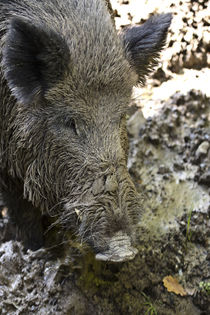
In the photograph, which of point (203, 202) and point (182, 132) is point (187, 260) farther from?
point (182, 132)

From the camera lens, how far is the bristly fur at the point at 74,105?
2.85 m

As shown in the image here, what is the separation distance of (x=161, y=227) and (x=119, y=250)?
1523 mm

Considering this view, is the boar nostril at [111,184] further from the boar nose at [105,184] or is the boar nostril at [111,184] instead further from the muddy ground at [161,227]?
the muddy ground at [161,227]

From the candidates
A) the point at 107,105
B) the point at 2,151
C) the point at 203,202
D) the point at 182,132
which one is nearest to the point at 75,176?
the point at 107,105

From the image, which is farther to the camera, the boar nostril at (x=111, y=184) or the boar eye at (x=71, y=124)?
the boar eye at (x=71, y=124)

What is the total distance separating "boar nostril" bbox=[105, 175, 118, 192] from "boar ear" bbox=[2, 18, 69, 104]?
0.74 meters

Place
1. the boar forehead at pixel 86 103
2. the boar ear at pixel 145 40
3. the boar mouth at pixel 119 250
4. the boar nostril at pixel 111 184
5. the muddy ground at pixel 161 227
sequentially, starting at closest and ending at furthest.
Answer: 1. the boar mouth at pixel 119 250
2. the boar nostril at pixel 111 184
3. the boar forehead at pixel 86 103
4. the boar ear at pixel 145 40
5. the muddy ground at pixel 161 227

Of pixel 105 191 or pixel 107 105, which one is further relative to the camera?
pixel 107 105

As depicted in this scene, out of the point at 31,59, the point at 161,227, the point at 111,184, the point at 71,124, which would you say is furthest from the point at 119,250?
the point at 161,227

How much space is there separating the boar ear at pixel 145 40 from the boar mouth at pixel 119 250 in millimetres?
1356

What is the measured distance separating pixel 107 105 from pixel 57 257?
168 centimetres

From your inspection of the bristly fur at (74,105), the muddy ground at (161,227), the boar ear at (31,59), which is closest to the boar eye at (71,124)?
the bristly fur at (74,105)

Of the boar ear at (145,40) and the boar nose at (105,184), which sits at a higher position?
the boar ear at (145,40)

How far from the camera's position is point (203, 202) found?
13.6 ft
